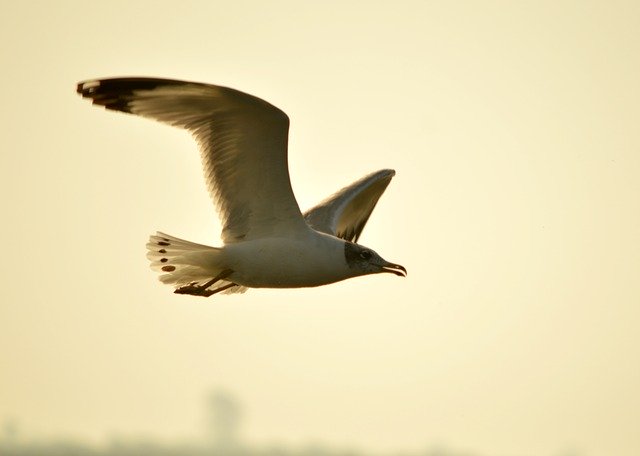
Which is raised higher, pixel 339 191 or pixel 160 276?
pixel 339 191

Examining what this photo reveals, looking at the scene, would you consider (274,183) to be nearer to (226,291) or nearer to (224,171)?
(224,171)

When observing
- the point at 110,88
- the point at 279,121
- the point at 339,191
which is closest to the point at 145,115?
the point at 110,88

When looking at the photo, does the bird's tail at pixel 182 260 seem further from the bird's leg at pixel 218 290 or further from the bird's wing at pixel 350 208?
the bird's wing at pixel 350 208

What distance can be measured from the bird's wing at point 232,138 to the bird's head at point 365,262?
0.46 metres

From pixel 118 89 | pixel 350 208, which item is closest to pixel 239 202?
pixel 118 89

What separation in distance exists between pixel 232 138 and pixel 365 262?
152 cm

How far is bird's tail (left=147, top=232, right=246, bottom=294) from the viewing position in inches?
427

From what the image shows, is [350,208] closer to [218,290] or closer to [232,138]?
[218,290]

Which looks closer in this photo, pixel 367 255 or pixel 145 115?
pixel 145 115

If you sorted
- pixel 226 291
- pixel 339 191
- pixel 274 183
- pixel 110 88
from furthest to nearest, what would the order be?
1. pixel 339 191
2. pixel 226 291
3. pixel 274 183
4. pixel 110 88

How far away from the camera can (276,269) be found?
10.7m

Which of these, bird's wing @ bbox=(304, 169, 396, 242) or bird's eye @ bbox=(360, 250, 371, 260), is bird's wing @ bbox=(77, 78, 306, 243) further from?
bird's wing @ bbox=(304, 169, 396, 242)

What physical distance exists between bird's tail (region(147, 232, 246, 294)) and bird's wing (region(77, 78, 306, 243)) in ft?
0.71

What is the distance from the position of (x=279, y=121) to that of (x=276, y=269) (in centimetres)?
124
